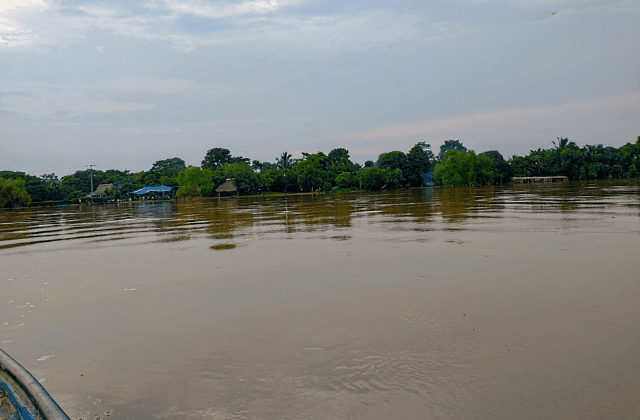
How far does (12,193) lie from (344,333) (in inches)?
2614

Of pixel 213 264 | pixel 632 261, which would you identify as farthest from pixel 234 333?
pixel 632 261

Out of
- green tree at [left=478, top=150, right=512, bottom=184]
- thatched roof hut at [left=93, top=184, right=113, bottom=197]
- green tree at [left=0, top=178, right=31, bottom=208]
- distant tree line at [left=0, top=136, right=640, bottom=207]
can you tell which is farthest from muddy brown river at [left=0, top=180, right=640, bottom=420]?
green tree at [left=478, top=150, right=512, bottom=184]

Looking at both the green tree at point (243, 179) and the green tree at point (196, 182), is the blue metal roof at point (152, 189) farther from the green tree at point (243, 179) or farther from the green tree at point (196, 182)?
the green tree at point (243, 179)

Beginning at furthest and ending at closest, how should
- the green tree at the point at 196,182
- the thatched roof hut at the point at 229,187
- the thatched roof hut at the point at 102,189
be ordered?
1. the thatched roof hut at the point at 102,189
2. the thatched roof hut at the point at 229,187
3. the green tree at the point at 196,182

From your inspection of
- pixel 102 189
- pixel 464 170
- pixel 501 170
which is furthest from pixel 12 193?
pixel 501 170

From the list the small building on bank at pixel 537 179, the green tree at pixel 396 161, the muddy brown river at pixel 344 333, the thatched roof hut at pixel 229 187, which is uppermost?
the green tree at pixel 396 161

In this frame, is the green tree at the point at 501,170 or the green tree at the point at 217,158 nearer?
the green tree at the point at 501,170

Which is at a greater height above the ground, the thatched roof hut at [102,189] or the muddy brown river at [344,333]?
the thatched roof hut at [102,189]

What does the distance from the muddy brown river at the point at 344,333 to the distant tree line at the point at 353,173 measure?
63591mm

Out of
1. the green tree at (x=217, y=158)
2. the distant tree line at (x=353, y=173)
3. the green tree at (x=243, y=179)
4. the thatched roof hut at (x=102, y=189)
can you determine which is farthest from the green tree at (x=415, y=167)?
the thatched roof hut at (x=102, y=189)

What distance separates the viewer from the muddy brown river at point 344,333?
3.31m

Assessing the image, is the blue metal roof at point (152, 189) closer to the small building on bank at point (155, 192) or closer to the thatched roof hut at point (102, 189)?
the small building on bank at point (155, 192)

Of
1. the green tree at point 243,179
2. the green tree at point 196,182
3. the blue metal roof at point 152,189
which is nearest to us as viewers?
the green tree at point 196,182

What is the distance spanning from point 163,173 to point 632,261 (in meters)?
87.5
